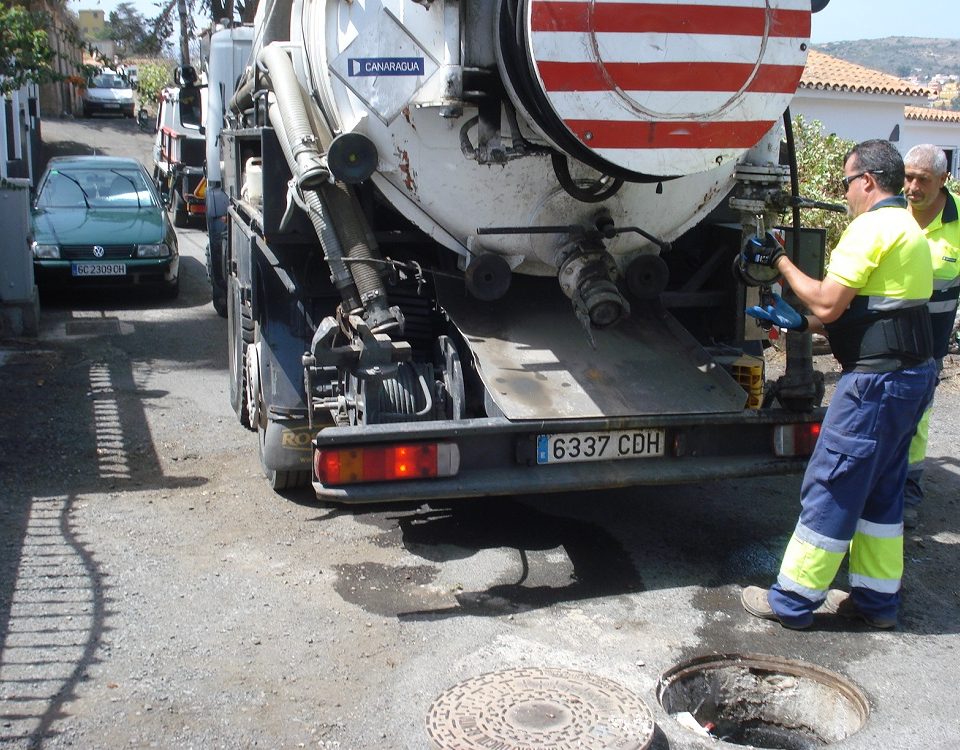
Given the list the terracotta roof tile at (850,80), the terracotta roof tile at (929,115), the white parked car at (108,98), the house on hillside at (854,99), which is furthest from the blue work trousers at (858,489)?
the white parked car at (108,98)

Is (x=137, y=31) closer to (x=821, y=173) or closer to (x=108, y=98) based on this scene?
(x=108, y=98)

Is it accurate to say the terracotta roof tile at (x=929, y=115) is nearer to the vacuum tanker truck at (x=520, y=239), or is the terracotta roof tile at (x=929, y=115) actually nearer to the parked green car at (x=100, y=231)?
the parked green car at (x=100, y=231)

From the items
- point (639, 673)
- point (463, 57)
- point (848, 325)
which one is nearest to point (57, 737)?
point (639, 673)

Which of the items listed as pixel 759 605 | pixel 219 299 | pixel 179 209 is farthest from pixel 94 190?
pixel 759 605

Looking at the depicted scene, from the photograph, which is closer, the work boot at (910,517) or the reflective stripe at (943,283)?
the reflective stripe at (943,283)

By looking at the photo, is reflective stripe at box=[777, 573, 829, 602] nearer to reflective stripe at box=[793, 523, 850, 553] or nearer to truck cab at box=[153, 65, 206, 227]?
reflective stripe at box=[793, 523, 850, 553]

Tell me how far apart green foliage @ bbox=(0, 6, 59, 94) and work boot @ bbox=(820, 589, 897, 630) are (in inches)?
313

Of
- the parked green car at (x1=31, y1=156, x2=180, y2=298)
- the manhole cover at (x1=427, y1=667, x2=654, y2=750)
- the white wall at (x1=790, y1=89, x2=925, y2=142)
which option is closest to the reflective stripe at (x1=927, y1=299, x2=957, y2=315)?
the manhole cover at (x1=427, y1=667, x2=654, y2=750)

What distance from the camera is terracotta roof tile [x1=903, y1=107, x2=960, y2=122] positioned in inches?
1163

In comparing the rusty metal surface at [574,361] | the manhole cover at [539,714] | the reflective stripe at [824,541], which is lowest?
the manhole cover at [539,714]

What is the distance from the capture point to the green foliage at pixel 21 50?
903cm

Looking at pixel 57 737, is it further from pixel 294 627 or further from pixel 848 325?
pixel 848 325

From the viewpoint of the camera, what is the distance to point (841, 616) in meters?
4.24

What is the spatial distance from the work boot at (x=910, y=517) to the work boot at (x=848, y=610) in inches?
36.7
